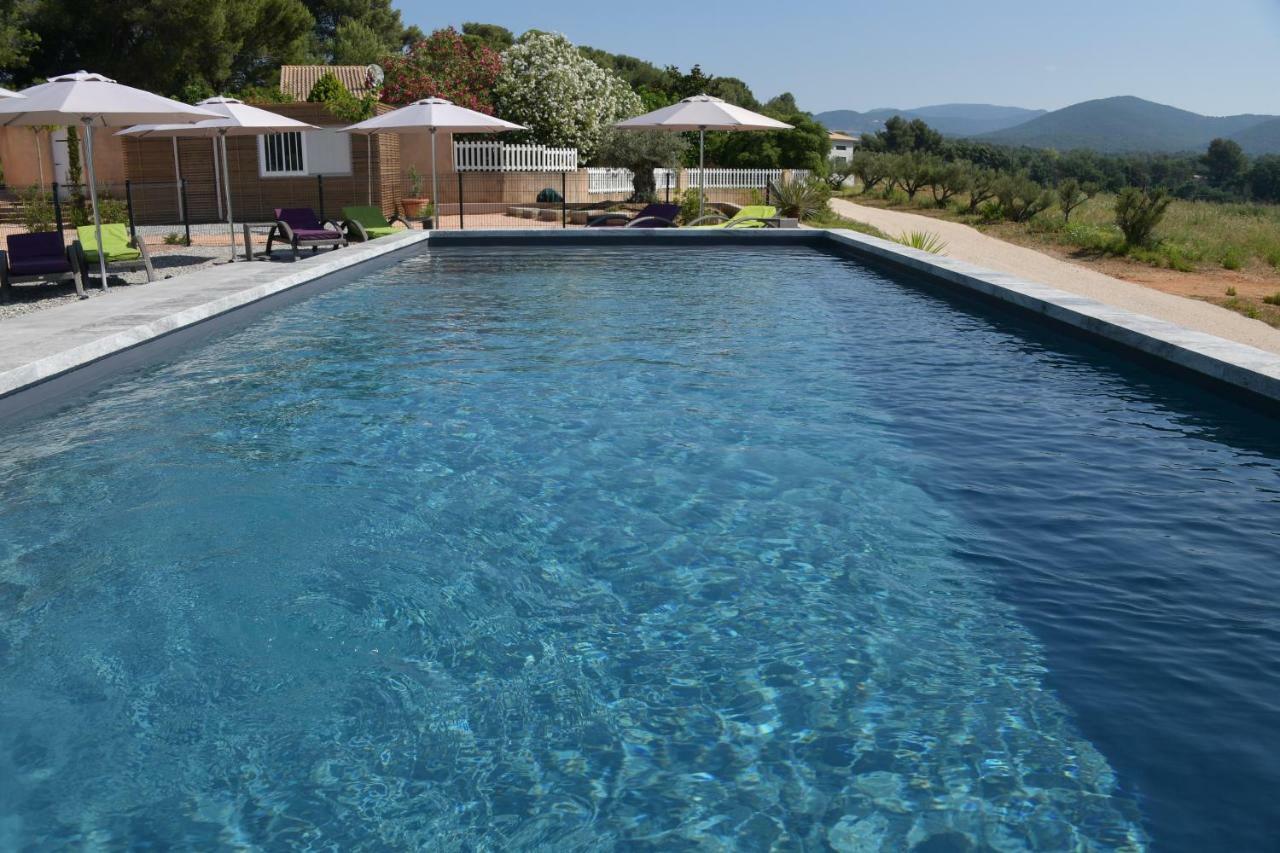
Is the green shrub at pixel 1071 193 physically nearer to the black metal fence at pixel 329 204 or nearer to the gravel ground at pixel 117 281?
the black metal fence at pixel 329 204

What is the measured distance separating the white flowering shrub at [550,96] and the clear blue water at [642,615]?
21.7 meters

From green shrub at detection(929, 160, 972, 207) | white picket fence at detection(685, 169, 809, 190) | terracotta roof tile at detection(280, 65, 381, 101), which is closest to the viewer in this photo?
white picket fence at detection(685, 169, 809, 190)

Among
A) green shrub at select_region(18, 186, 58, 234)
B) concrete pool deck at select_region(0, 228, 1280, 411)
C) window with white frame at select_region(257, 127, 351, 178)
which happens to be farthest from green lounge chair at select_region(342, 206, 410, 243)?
window with white frame at select_region(257, 127, 351, 178)

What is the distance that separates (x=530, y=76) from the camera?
2809cm

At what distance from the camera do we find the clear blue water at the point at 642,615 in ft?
9.60

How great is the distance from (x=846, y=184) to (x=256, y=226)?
32525 mm

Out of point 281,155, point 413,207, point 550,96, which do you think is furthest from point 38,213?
point 550,96

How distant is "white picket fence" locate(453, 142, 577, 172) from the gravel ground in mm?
9956

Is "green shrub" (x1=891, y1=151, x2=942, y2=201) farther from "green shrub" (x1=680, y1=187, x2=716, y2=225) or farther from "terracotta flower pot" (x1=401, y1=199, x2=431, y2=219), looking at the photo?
"terracotta flower pot" (x1=401, y1=199, x2=431, y2=219)

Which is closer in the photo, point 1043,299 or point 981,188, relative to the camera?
point 1043,299

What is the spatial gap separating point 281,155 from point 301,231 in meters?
8.96

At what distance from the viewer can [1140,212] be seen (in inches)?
872

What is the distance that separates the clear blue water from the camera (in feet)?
9.60

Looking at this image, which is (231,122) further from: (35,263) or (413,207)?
(413,207)
